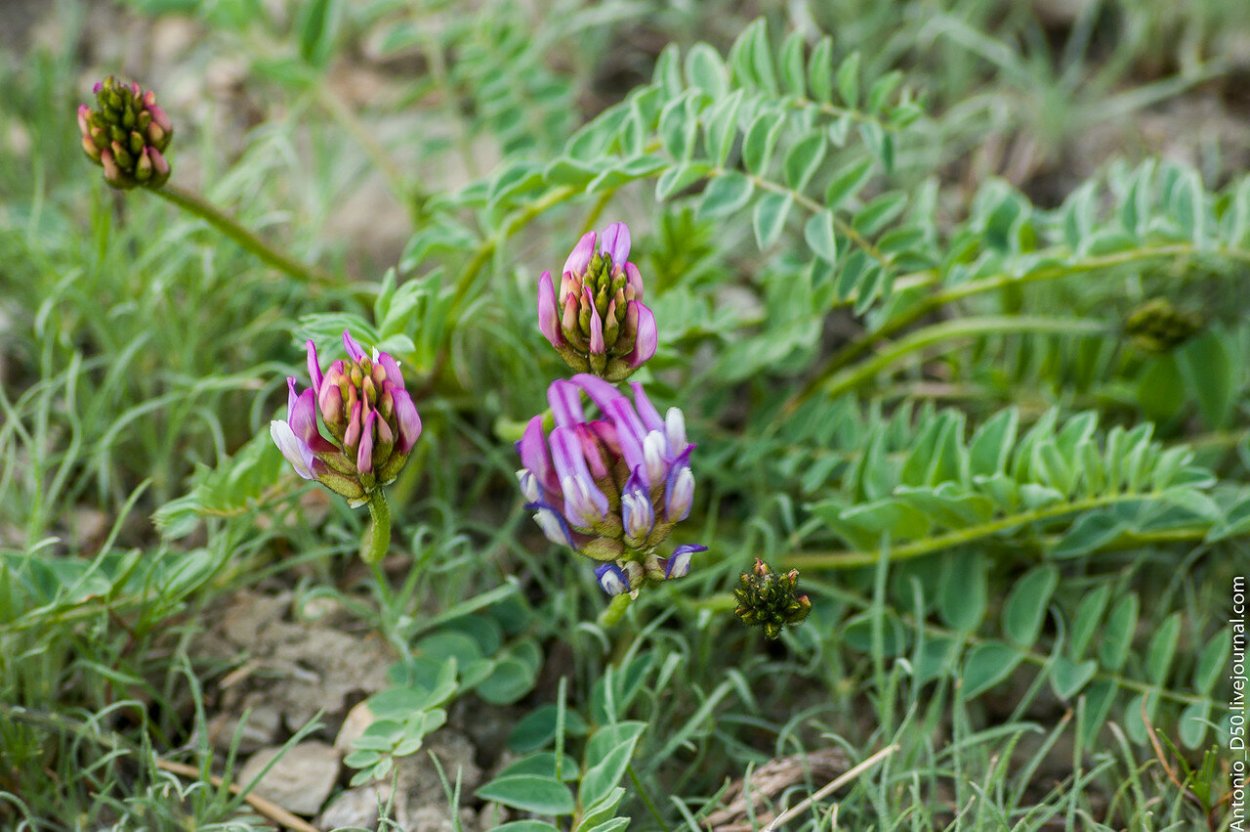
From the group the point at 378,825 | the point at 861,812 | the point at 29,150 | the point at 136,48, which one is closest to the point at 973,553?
the point at 861,812

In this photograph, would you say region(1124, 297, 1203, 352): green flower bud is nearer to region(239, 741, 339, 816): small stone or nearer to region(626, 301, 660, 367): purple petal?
region(626, 301, 660, 367): purple petal

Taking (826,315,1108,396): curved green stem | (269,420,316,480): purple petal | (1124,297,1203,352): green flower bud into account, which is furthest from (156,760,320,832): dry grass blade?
(1124,297,1203,352): green flower bud

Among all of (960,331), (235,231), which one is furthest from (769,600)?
(235,231)

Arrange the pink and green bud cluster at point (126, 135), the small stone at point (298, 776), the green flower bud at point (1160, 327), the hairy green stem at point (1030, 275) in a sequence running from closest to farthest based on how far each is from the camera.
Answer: the pink and green bud cluster at point (126, 135) < the small stone at point (298, 776) < the hairy green stem at point (1030, 275) < the green flower bud at point (1160, 327)

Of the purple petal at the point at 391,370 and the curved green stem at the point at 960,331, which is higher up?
the purple petal at the point at 391,370

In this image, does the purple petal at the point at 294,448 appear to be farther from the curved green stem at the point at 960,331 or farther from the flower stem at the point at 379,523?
the curved green stem at the point at 960,331

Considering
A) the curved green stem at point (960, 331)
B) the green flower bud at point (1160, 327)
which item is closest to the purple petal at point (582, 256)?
the curved green stem at point (960, 331)
